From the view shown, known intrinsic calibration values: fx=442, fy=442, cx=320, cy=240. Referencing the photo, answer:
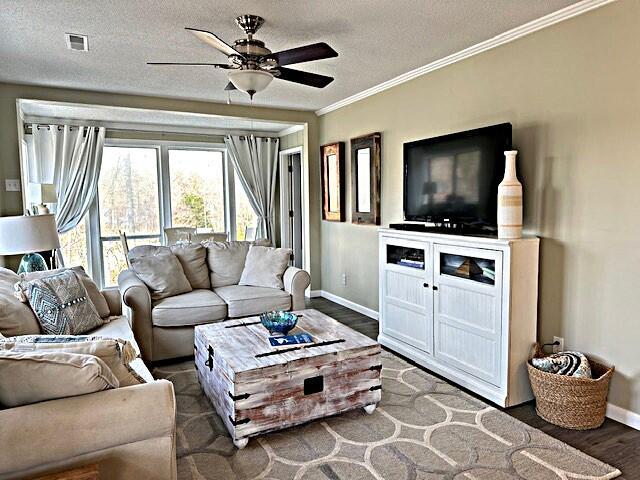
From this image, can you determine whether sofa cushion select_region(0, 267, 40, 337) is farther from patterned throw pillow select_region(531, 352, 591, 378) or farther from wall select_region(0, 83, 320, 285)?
patterned throw pillow select_region(531, 352, 591, 378)

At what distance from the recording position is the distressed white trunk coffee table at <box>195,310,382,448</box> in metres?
2.45

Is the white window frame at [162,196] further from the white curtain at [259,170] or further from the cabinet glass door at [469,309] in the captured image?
the cabinet glass door at [469,309]

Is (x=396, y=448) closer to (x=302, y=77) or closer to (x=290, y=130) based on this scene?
(x=302, y=77)

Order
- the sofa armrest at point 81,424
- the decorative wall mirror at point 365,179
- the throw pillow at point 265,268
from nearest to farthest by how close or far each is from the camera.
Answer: the sofa armrest at point 81,424 → the throw pillow at point 265,268 → the decorative wall mirror at point 365,179

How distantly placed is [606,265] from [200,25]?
3.00 m

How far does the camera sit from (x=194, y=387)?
3.32m

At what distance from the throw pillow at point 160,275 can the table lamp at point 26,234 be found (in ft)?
2.57

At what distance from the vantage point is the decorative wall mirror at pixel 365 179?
485cm

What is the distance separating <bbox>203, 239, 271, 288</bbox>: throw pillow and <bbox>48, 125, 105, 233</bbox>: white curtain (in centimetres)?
244

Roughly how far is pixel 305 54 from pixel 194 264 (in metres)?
2.55

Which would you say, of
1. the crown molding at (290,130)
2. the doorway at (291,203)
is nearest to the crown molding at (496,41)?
the crown molding at (290,130)

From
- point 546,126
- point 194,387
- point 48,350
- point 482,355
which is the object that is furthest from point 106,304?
point 546,126

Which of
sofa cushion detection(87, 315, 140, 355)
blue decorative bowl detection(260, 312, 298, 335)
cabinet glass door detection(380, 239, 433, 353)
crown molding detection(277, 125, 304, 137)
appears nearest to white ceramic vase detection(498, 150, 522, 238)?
cabinet glass door detection(380, 239, 433, 353)

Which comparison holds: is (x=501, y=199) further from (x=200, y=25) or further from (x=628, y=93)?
(x=200, y=25)
